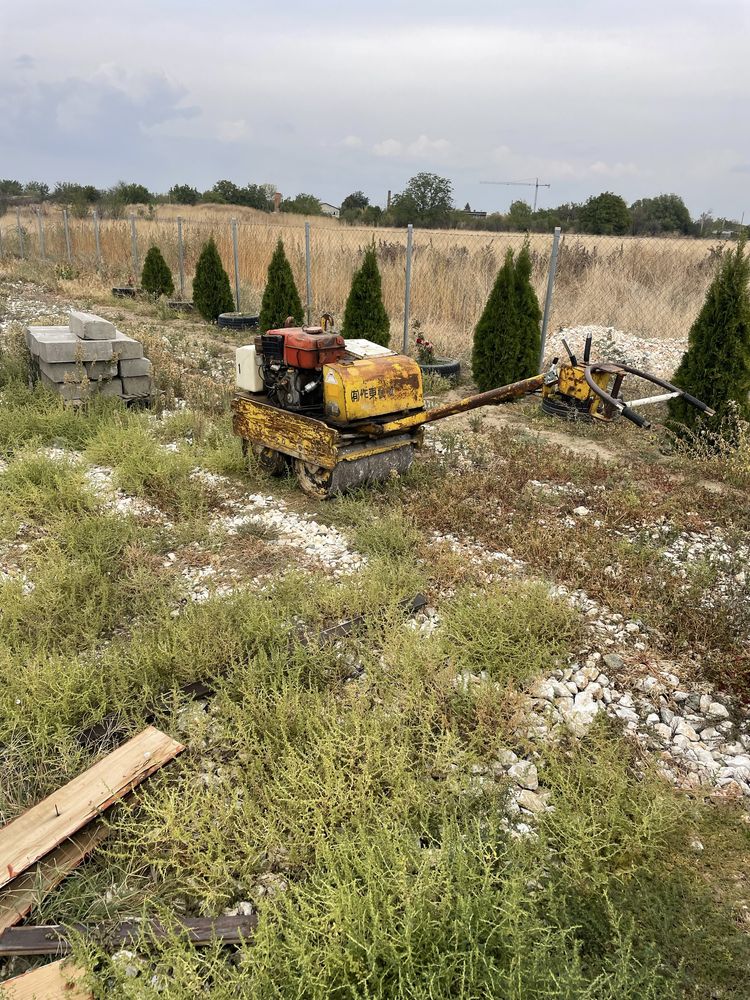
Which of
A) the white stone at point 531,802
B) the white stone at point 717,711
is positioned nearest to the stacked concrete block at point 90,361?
the white stone at point 531,802

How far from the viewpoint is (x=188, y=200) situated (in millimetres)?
47688

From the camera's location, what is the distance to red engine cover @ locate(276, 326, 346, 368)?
525 centimetres

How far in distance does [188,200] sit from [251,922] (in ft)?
171

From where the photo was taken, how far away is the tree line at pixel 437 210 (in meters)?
33.0

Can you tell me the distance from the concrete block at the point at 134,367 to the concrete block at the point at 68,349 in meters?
0.21

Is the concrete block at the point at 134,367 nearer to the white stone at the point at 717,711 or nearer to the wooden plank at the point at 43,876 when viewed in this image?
the wooden plank at the point at 43,876

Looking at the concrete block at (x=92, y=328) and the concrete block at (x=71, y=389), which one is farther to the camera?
the concrete block at (x=92, y=328)

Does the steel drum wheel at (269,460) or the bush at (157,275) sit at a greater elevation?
the bush at (157,275)

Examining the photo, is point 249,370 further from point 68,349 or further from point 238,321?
point 238,321

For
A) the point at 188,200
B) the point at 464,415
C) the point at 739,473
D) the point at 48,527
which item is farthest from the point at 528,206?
the point at 48,527

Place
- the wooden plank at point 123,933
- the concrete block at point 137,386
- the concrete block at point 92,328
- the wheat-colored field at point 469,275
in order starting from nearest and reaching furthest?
1. the wooden plank at point 123,933
2. the concrete block at point 92,328
3. the concrete block at point 137,386
4. the wheat-colored field at point 469,275

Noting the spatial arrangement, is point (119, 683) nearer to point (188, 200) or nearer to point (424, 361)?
point (424, 361)

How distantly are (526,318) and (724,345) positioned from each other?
2.92m

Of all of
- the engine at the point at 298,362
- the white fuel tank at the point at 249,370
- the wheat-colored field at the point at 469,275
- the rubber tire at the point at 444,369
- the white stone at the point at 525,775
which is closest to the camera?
the white stone at the point at 525,775
